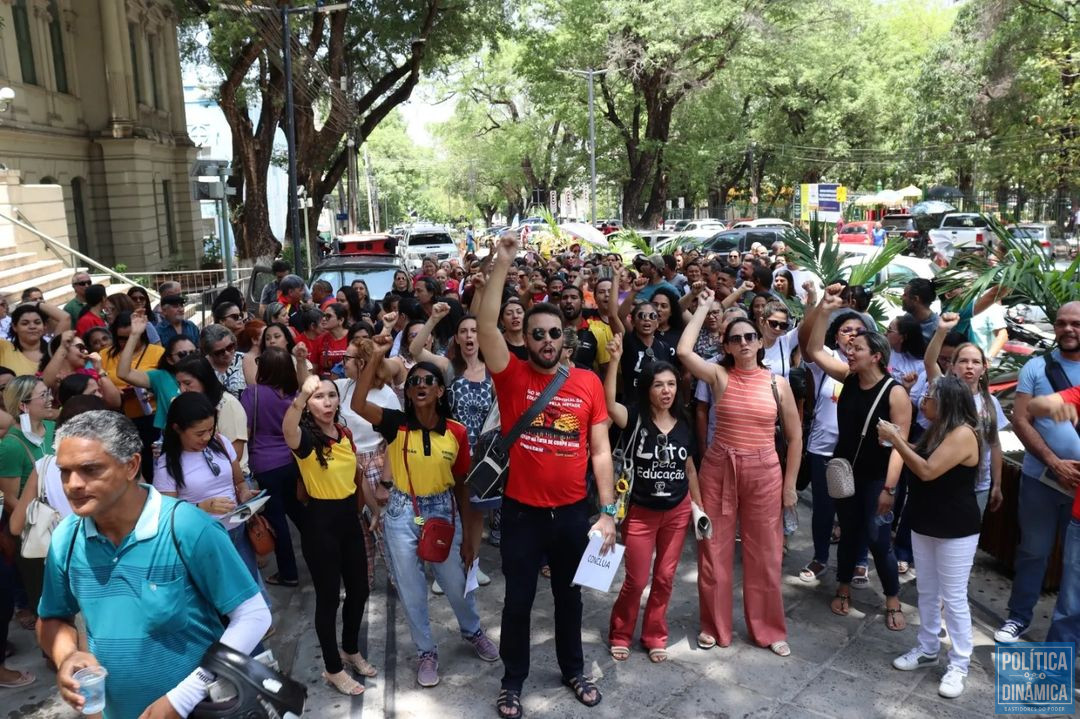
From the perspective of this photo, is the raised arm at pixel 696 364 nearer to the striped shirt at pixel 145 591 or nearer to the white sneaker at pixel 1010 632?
the white sneaker at pixel 1010 632

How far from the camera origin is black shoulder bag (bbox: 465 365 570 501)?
163 inches

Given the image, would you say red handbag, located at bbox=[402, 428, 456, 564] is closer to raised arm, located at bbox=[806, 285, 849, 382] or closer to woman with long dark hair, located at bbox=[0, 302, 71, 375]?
raised arm, located at bbox=[806, 285, 849, 382]

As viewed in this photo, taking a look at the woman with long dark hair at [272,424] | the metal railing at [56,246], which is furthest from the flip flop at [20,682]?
the metal railing at [56,246]

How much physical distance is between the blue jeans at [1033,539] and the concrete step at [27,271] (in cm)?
1416

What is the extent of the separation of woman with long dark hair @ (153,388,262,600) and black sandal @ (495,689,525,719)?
1381 mm

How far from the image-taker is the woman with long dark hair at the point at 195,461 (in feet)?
13.3

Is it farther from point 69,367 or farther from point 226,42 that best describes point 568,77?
point 69,367

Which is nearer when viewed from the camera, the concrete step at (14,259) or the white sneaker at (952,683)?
the white sneaker at (952,683)

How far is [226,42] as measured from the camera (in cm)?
1930

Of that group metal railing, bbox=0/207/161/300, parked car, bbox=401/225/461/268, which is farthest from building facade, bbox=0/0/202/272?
parked car, bbox=401/225/461/268

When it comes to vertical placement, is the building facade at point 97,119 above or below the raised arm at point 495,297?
above

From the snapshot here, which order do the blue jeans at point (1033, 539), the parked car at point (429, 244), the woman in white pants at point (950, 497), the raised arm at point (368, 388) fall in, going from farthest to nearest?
the parked car at point (429, 244)
the blue jeans at point (1033, 539)
the raised arm at point (368, 388)
the woman in white pants at point (950, 497)

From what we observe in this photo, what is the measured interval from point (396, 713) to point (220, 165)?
1234cm
